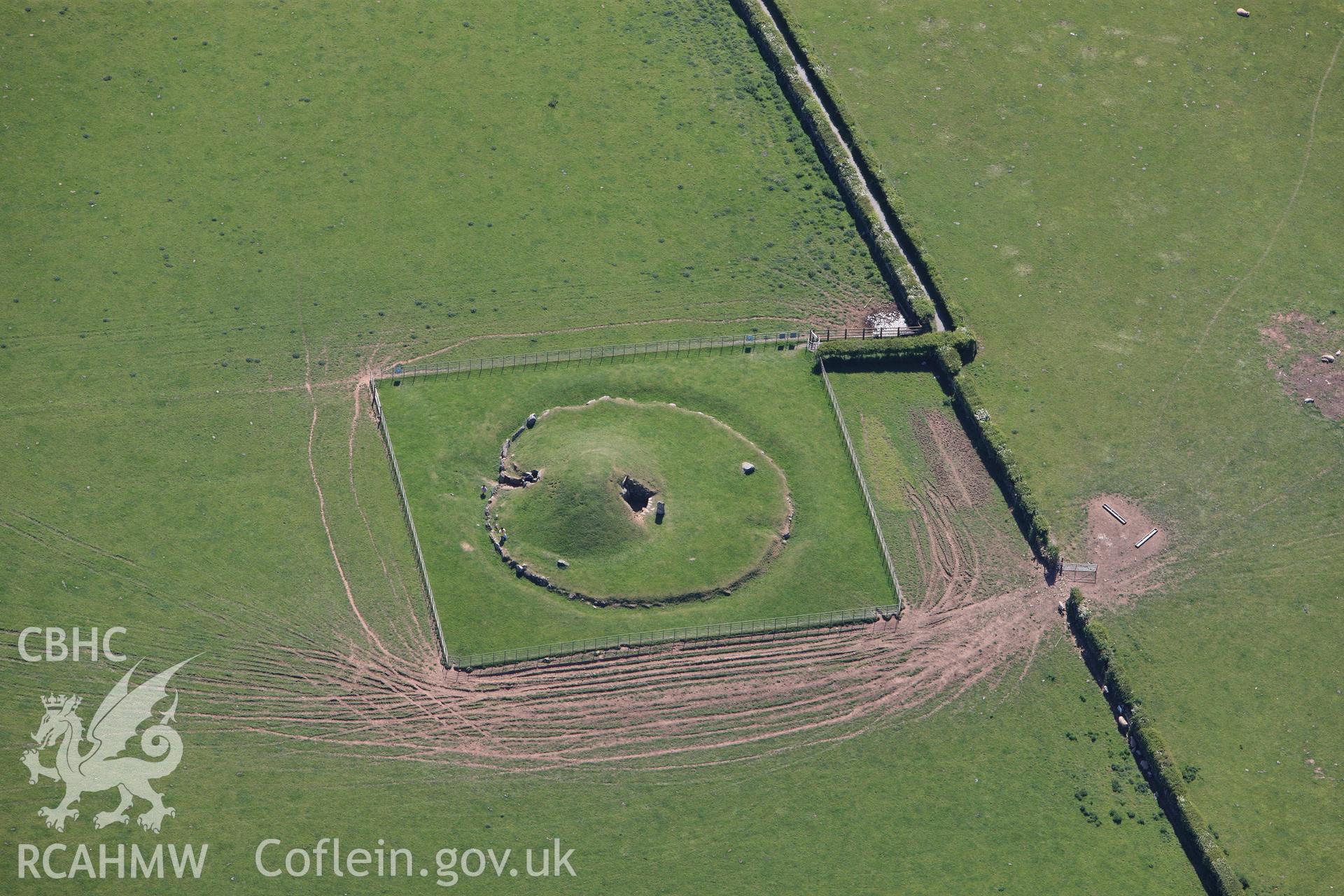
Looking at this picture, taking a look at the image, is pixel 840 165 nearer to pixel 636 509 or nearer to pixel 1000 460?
pixel 1000 460

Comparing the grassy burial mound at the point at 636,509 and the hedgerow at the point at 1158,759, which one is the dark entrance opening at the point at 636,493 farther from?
the hedgerow at the point at 1158,759

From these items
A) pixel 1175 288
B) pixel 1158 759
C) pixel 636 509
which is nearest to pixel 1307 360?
pixel 1175 288

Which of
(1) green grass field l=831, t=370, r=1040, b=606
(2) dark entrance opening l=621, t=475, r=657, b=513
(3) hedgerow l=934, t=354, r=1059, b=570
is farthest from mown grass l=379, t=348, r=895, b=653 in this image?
(3) hedgerow l=934, t=354, r=1059, b=570

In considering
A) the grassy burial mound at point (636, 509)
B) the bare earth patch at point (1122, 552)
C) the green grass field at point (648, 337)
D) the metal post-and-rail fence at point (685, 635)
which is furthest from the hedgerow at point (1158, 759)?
the grassy burial mound at point (636, 509)

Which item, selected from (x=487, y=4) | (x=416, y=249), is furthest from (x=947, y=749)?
(x=487, y=4)

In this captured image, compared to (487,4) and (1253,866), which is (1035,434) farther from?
(487,4)

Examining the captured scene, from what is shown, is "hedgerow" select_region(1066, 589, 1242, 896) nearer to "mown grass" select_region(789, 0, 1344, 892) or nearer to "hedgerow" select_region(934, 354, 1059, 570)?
"mown grass" select_region(789, 0, 1344, 892)
